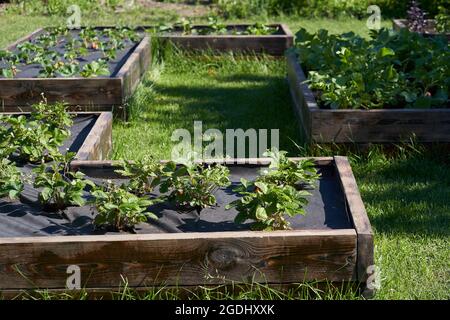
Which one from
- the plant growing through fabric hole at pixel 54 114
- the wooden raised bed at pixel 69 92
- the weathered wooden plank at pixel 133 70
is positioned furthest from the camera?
the weathered wooden plank at pixel 133 70

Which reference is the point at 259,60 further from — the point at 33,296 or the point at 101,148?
the point at 33,296

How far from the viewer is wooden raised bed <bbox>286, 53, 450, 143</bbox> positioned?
16.8ft

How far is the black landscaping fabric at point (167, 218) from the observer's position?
3.49m

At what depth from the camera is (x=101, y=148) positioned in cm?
500

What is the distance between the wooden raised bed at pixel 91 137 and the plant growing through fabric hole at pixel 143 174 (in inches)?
23.0

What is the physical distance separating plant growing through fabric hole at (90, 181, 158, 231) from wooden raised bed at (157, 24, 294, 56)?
17.0 feet

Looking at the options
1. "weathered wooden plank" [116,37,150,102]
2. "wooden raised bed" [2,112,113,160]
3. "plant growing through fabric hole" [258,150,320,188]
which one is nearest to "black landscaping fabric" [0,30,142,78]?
"weathered wooden plank" [116,37,150,102]

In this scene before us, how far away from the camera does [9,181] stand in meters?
3.77

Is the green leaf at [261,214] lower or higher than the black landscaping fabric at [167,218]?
higher

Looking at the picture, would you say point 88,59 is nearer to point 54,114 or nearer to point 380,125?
point 54,114

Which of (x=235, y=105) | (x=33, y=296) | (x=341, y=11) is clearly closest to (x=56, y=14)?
(x=341, y=11)

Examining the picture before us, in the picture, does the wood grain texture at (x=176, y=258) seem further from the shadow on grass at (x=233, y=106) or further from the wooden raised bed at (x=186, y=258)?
the shadow on grass at (x=233, y=106)

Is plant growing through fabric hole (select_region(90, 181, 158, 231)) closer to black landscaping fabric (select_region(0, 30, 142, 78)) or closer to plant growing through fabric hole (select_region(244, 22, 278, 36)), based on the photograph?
black landscaping fabric (select_region(0, 30, 142, 78))

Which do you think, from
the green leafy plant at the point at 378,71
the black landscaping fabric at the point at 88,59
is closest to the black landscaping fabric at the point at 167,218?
the green leafy plant at the point at 378,71
